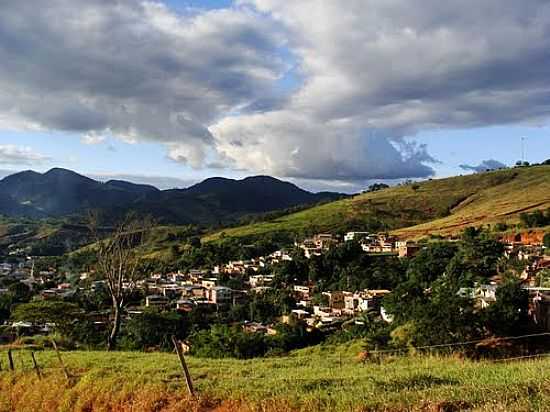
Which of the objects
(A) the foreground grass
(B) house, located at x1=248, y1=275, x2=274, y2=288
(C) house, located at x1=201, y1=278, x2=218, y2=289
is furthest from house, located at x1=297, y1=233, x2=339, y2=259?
(A) the foreground grass

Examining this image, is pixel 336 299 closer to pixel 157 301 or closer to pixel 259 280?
pixel 259 280

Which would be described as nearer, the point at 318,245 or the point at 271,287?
the point at 271,287

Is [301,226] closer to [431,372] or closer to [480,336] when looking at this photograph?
[480,336]

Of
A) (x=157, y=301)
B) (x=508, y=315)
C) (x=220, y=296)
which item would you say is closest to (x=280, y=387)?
(x=508, y=315)

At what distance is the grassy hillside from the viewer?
9594 cm

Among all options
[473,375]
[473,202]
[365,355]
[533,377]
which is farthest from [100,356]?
[473,202]

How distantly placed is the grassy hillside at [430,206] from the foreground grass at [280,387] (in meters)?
76.7

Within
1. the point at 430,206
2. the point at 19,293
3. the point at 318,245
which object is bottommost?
the point at 19,293

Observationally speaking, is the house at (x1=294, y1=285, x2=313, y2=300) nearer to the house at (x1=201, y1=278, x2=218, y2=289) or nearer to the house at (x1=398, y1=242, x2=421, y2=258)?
the house at (x1=398, y1=242, x2=421, y2=258)

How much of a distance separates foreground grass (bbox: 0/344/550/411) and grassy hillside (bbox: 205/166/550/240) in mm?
76677

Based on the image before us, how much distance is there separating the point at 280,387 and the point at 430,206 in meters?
112

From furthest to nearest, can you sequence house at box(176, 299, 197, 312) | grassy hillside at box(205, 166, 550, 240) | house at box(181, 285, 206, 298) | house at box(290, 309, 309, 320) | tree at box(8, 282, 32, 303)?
grassy hillside at box(205, 166, 550, 240), house at box(181, 285, 206, 298), tree at box(8, 282, 32, 303), house at box(176, 299, 197, 312), house at box(290, 309, 309, 320)

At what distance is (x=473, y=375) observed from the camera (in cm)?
991

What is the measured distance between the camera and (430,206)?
11669 centimetres
